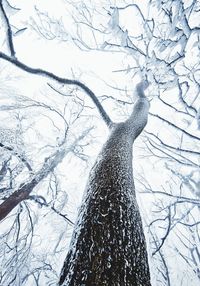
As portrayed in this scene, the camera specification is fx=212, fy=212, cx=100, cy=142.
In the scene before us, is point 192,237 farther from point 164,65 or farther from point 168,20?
point 168,20

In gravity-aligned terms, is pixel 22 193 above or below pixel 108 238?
above

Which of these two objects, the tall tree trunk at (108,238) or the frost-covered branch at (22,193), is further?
the frost-covered branch at (22,193)

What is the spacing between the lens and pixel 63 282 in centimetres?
104

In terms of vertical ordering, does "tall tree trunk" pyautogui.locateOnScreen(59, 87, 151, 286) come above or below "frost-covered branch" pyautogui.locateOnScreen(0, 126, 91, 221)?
below

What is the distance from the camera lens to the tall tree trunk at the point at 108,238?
1.05m

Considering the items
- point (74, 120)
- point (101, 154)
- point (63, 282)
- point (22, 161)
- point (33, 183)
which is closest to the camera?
point (63, 282)

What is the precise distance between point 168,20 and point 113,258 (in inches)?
184

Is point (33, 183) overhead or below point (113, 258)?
overhead

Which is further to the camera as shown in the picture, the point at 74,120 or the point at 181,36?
the point at 74,120

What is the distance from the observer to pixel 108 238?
123 centimetres

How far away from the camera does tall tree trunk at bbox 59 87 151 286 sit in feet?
3.44

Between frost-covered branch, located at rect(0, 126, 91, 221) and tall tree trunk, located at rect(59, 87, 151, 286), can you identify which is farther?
frost-covered branch, located at rect(0, 126, 91, 221)

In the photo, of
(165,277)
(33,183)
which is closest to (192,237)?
(165,277)

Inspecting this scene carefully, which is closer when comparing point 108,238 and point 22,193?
point 108,238
